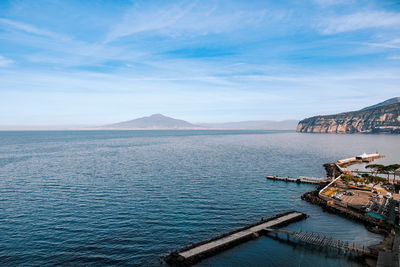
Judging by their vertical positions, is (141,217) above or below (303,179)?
below

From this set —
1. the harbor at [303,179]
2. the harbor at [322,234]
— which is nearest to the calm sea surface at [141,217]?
the harbor at [322,234]

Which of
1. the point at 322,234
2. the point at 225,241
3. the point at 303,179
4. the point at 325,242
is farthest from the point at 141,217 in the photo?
the point at 303,179

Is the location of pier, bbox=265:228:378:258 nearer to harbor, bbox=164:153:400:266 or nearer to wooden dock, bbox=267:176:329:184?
harbor, bbox=164:153:400:266

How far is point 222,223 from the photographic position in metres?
44.2

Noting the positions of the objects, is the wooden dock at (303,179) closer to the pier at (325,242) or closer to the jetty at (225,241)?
the jetty at (225,241)

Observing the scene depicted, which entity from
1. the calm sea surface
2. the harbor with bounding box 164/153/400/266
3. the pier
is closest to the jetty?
the harbor with bounding box 164/153/400/266

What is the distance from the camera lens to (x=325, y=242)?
37.5 m

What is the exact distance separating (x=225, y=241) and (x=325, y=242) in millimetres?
14432

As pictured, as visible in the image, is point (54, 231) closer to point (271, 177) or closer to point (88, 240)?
point (88, 240)

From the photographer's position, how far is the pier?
116 ft

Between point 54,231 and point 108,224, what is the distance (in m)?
7.85

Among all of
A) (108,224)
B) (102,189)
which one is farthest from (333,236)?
(102,189)

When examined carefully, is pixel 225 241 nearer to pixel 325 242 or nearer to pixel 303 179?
pixel 325 242

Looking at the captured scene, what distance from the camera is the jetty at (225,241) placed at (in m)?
33.1
